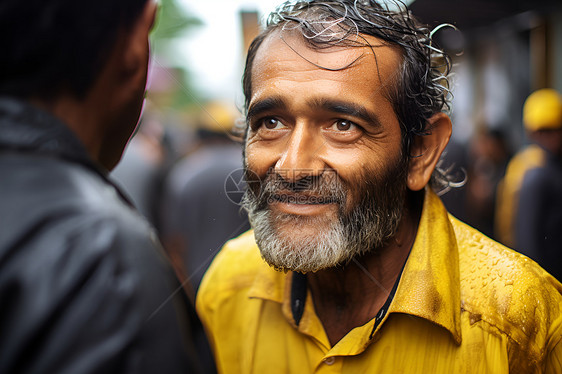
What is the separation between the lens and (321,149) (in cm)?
137

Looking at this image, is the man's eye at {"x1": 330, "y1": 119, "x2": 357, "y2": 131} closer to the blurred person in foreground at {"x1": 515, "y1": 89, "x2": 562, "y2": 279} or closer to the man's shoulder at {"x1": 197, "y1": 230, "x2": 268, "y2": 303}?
the man's shoulder at {"x1": 197, "y1": 230, "x2": 268, "y2": 303}

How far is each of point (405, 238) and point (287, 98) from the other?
24.5 inches

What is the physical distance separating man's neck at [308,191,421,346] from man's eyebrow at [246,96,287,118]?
1.83 feet

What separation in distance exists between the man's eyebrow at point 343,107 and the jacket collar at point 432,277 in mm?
404

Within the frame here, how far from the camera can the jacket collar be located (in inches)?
54.8

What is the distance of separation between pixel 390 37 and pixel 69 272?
3.61ft

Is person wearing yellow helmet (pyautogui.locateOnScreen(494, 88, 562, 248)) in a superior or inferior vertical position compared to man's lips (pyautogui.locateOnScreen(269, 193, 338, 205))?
inferior

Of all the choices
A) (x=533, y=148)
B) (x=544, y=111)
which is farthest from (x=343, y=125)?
(x=533, y=148)

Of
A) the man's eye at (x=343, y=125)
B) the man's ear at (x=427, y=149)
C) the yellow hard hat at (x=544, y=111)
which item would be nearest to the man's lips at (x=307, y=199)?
the man's eye at (x=343, y=125)

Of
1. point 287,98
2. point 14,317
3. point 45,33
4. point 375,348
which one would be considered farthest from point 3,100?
point 375,348

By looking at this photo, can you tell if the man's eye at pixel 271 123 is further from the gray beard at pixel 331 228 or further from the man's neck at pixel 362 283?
the man's neck at pixel 362 283

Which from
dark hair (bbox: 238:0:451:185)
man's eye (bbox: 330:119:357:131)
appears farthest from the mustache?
dark hair (bbox: 238:0:451:185)

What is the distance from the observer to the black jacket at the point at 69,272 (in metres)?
0.73

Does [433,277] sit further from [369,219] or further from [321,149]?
[321,149]
